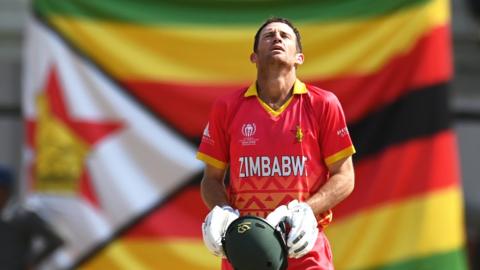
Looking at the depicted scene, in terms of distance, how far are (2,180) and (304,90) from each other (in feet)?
17.0

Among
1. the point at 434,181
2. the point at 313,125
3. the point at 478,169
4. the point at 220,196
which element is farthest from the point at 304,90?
the point at 478,169

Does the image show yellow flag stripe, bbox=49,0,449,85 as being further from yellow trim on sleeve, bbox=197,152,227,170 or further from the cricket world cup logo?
the cricket world cup logo

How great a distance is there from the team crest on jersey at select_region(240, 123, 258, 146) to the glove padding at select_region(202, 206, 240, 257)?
0.33m

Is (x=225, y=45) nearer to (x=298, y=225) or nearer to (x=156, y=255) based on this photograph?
(x=156, y=255)

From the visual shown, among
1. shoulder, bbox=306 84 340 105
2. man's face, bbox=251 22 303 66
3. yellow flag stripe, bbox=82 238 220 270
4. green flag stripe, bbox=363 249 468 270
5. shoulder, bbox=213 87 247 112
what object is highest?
man's face, bbox=251 22 303 66

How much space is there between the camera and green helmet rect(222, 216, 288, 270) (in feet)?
14.5

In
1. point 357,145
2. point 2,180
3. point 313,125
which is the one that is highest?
point 313,125

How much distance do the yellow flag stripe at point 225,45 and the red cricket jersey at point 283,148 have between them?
345 centimetres

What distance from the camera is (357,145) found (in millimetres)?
8312

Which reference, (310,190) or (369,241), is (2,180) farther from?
(310,190)

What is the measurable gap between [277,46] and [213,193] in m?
0.67

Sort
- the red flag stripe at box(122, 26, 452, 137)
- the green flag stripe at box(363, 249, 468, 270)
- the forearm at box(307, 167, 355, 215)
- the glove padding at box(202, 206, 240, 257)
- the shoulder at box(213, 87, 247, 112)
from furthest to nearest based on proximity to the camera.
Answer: the red flag stripe at box(122, 26, 452, 137) → the green flag stripe at box(363, 249, 468, 270) → the shoulder at box(213, 87, 247, 112) → the forearm at box(307, 167, 355, 215) → the glove padding at box(202, 206, 240, 257)

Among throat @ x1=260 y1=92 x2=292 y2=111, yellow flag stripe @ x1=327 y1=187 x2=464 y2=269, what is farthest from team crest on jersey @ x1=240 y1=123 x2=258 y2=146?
yellow flag stripe @ x1=327 y1=187 x2=464 y2=269

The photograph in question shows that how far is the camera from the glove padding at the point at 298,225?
4457 mm
